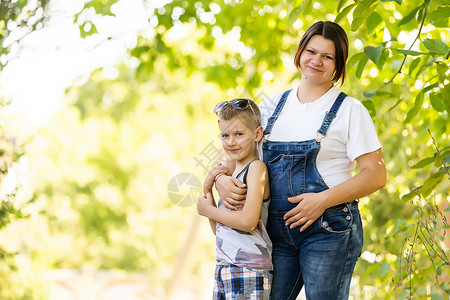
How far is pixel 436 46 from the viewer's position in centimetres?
191

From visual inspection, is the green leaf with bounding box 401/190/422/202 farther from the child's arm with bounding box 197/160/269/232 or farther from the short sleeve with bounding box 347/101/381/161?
the child's arm with bounding box 197/160/269/232

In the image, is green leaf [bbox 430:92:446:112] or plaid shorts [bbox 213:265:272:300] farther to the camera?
green leaf [bbox 430:92:446:112]

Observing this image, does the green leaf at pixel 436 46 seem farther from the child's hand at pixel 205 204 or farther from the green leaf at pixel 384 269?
the green leaf at pixel 384 269

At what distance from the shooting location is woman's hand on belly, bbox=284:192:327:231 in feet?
5.58

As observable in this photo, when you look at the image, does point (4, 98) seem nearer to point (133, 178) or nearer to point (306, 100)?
point (306, 100)

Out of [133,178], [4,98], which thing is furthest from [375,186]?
[133,178]

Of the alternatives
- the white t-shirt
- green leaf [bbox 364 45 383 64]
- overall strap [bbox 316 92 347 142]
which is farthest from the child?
green leaf [bbox 364 45 383 64]

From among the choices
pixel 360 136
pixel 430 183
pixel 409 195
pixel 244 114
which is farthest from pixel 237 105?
pixel 430 183

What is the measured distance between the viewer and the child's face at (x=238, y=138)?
6.06 feet

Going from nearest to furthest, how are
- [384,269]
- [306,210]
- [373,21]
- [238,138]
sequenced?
[306,210]
[238,138]
[373,21]
[384,269]

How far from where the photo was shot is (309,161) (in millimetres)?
1760

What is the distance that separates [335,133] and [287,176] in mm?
198

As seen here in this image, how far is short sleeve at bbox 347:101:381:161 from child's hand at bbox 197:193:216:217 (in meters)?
0.48

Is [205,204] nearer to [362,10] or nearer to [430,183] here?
[362,10]
